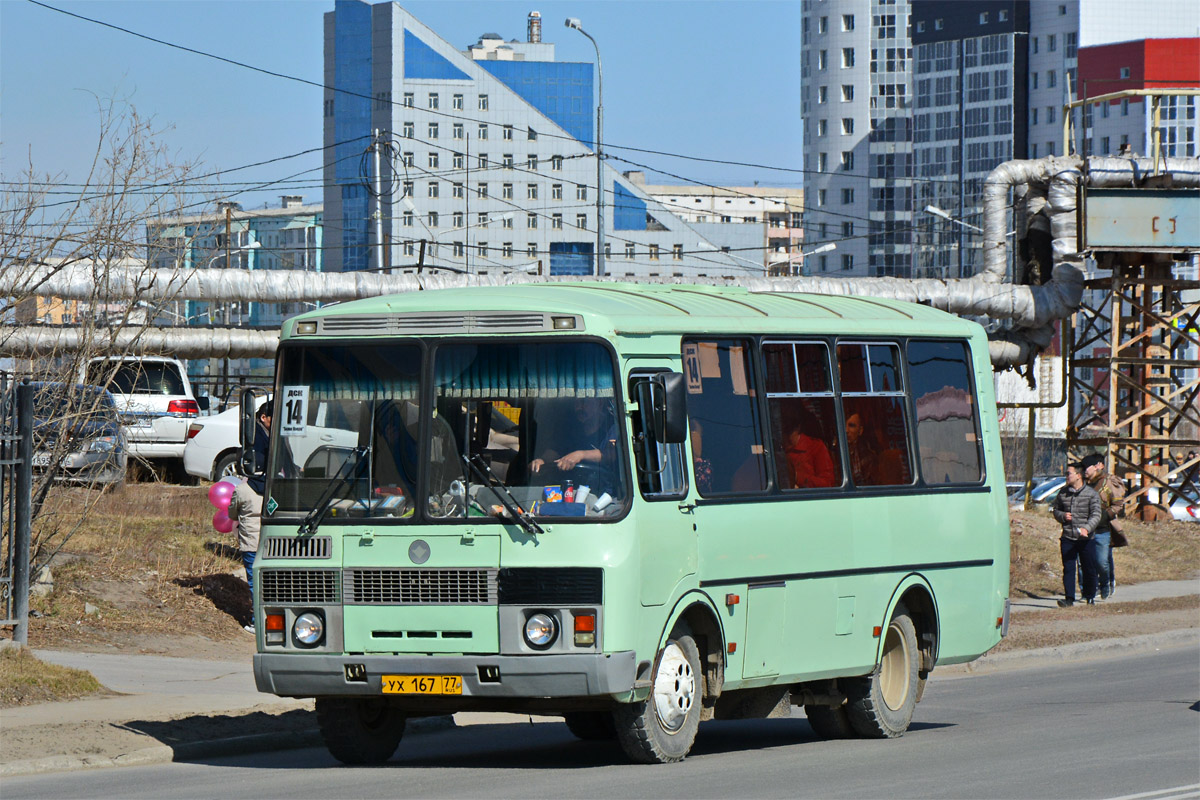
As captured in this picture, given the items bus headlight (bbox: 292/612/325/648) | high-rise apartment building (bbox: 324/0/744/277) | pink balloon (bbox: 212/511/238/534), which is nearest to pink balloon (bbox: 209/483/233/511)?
pink balloon (bbox: 212/511/238/534)

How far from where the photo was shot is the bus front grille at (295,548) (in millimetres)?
10102

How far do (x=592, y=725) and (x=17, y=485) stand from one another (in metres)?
5.29

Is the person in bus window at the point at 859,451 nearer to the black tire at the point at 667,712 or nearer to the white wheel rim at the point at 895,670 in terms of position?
the white wheel rim at the point at 895,670

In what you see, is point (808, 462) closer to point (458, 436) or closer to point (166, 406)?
point (458, 436)

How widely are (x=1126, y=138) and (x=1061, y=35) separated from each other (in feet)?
34.7

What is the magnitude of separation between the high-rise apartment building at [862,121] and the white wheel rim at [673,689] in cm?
13275

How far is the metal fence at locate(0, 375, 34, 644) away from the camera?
13938 mm

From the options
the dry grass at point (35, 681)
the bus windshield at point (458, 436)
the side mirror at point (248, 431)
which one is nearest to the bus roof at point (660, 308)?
the bus windshield at point (458, 436)

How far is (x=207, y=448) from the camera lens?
26969 millimetres

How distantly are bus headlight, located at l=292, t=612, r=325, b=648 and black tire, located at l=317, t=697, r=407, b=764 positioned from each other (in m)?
0.56

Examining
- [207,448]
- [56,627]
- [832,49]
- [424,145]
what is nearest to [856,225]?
[832,49]

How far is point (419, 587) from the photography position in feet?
32.4

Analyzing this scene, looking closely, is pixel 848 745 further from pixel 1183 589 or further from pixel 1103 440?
pixel 1103 440

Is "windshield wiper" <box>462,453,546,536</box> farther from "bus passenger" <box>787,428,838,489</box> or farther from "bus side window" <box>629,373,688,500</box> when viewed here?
"bus passenger" <box>787,428,838,489</box>
